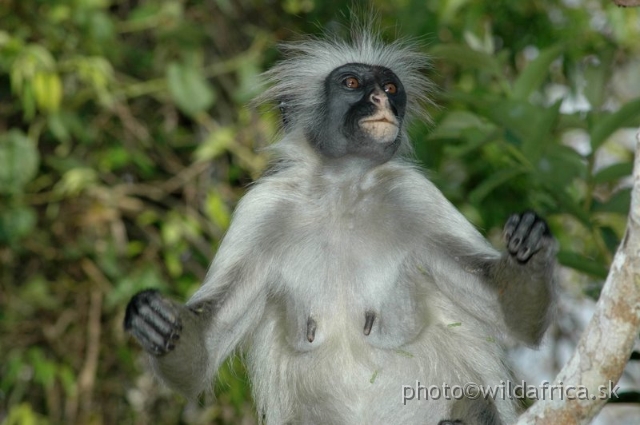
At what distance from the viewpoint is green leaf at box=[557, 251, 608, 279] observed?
16.2 ft

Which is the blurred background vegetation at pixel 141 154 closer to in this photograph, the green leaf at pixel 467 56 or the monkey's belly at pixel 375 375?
the green leaf at pixel 467 56

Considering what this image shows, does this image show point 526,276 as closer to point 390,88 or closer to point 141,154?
point 390,88

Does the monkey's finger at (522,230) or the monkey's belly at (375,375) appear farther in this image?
the monkey's belly at (375,375)

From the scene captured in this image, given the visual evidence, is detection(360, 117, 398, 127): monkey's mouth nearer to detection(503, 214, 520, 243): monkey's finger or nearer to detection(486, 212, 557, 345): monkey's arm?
detection(486, 212, 557, 345): monkey's arm

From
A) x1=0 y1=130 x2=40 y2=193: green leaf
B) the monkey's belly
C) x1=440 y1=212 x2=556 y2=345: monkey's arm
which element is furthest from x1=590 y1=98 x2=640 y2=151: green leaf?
x1=0 y1=130 x2=40 y2=193: green leaf

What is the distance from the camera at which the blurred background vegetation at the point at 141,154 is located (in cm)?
724

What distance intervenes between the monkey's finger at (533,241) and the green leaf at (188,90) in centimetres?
392

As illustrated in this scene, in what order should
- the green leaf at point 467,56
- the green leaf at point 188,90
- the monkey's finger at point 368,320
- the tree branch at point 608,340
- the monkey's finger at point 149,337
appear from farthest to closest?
1. the green leaf at point 188,90
2. the green leaf at point 467,56
3. the monkey's finger at point 368,320
4. the monkey's finger at point 149,337
5. the tree branch at point 608,340

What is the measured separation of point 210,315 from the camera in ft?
15.4

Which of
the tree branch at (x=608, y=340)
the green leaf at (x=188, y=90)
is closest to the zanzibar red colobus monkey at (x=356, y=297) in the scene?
the tree branch at (x=608, y=340)

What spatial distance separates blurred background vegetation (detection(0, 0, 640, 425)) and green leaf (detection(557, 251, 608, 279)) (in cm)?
168

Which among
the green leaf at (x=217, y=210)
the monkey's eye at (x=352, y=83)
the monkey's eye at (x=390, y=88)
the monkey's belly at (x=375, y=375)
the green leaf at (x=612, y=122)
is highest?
the green leaf at (x=612, y=122)

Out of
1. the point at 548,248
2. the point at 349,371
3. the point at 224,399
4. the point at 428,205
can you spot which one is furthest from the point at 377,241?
the point at 224,399

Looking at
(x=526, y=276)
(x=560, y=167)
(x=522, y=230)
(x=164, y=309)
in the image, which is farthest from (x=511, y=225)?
(x=164, y=309)
